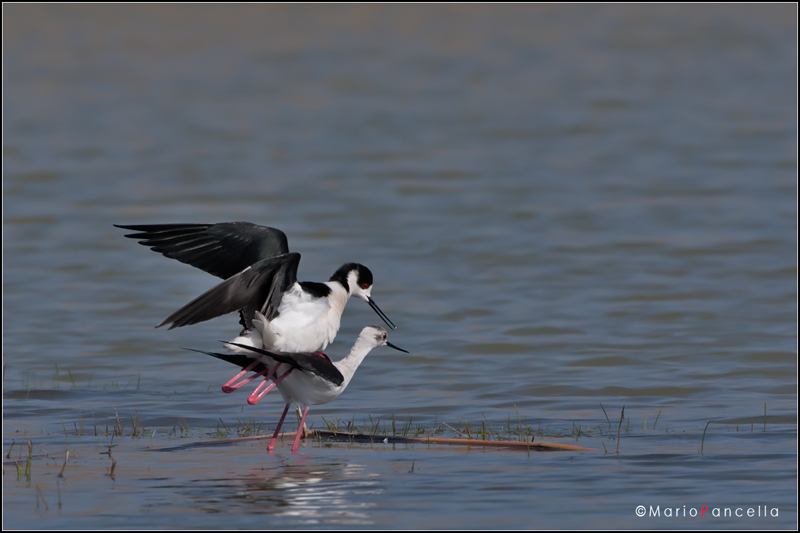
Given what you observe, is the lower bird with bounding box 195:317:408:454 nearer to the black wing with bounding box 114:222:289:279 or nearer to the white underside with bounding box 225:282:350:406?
the white underside with bounding box 225:282:350:406

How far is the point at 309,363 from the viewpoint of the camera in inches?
319

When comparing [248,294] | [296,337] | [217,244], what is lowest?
[296,337]

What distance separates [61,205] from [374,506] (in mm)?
14781

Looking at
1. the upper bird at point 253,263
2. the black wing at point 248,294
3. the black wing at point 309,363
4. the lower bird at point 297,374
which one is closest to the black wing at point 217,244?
the upper bird at point 253,263

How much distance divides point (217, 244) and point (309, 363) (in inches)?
43.1

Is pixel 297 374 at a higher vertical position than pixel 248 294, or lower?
lower

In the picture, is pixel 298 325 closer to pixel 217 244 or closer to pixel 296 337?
pixel 296 337

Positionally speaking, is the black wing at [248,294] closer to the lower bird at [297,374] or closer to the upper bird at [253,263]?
the upper bird at [253,263]

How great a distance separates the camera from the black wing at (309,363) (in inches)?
316

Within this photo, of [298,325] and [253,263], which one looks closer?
[253,263]

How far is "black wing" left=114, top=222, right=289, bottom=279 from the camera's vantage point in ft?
27.5

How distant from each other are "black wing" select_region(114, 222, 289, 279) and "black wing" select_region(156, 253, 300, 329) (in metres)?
0.29

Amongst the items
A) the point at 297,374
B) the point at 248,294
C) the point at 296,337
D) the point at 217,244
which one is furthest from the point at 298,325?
the point at 217,244

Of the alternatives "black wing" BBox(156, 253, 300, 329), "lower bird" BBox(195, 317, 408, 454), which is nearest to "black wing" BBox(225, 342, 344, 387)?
"lower bird" BBox(195, 317, 408, 454)
